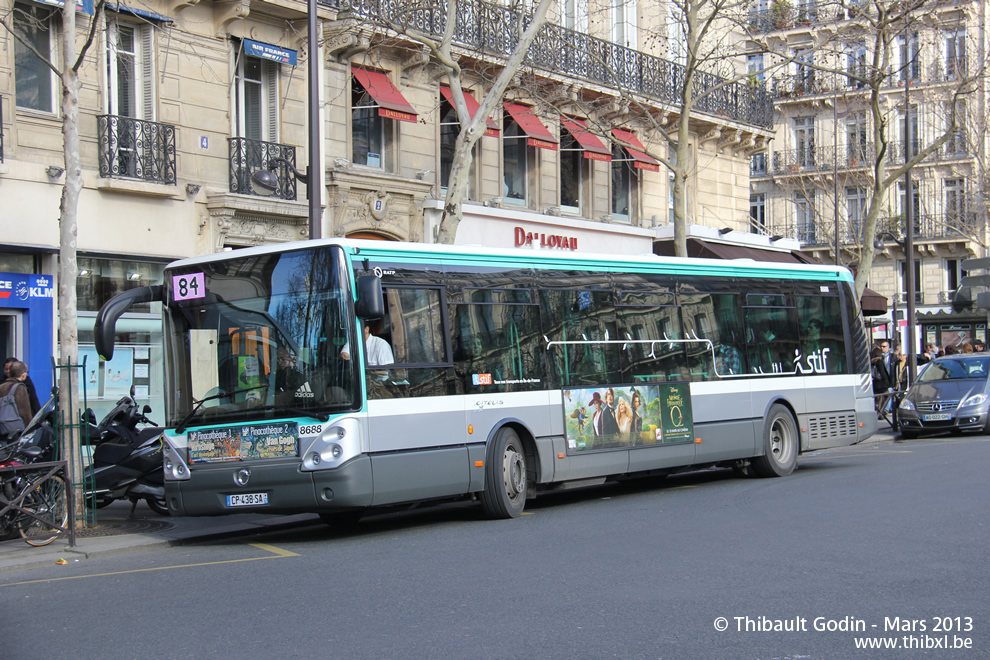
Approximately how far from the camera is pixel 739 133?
31.5 m

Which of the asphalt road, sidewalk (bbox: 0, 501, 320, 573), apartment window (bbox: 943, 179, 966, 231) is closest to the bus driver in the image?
the asphalt road

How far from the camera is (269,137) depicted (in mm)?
20328

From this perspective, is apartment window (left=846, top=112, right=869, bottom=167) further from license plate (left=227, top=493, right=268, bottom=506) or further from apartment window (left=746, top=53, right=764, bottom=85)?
license plate (left=227, top=493, right=268, bottom=506)

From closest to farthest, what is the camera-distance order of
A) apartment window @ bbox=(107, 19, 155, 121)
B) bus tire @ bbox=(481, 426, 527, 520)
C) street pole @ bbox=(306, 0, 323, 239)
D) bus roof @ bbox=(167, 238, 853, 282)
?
1. bus roof @ bbox=(167, 238, 853, 282)
2. bus tire @ bbox=(481, 426, 527, 520)
3. street pole @ bbox=(306, 0, 323, 239)
4. apartment window @ bbox=(107, 19, 155, 121)

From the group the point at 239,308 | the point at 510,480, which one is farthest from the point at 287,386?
the point at 510,480

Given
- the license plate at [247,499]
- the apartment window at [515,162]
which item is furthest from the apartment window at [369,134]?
the license plate at [247,499]

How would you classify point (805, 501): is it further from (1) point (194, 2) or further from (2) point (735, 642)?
(1) point (194, 2)

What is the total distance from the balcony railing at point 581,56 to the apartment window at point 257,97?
1.68 m

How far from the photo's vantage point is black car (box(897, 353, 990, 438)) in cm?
2184

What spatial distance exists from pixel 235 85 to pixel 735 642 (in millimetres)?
16335

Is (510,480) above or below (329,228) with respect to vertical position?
below

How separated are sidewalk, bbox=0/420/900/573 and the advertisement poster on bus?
3.05 metres

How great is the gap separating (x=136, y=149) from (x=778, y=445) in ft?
35.5

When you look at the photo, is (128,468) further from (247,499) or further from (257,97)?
(257,97)
